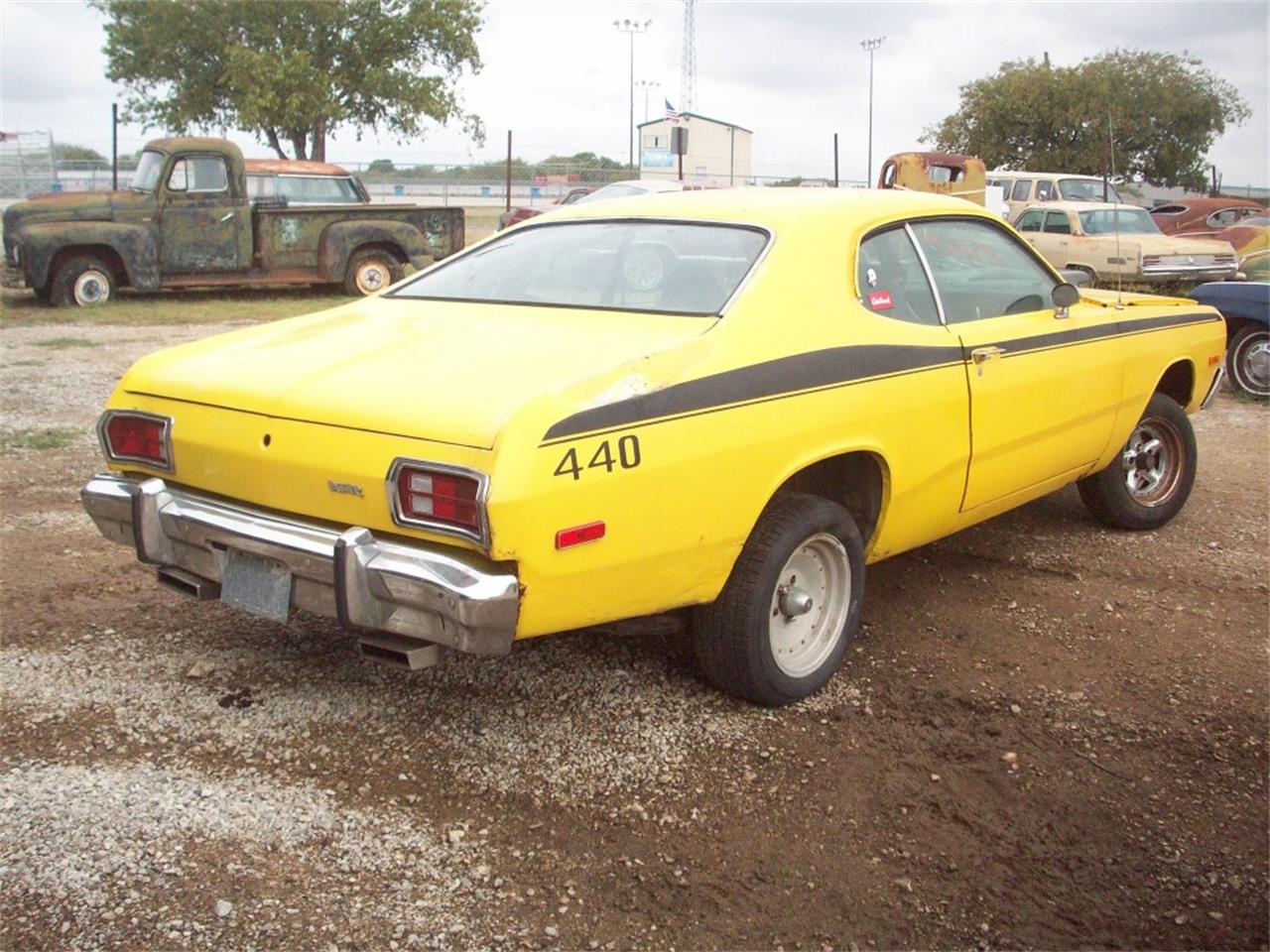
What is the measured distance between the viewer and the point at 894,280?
396cm

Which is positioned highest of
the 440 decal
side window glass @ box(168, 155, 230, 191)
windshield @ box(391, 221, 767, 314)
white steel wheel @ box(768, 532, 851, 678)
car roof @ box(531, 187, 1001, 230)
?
side window glass @ box(168, 155, 230, 191)

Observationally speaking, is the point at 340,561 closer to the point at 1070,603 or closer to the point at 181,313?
the point at 1070,603

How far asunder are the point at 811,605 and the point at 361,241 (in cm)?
1221

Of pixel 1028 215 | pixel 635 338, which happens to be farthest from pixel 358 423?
pixel 1028 215

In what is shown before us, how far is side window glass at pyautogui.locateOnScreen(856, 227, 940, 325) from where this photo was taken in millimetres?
3844

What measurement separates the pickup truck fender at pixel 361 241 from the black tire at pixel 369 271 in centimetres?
10

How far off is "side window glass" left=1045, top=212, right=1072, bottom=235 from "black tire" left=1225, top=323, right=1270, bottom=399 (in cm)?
689

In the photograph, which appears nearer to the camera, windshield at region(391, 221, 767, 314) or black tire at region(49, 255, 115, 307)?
windshield at region(391, 221, 767, 314)

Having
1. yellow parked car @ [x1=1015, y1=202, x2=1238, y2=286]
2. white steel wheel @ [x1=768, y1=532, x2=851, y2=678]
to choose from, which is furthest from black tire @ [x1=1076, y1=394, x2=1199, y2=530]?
yellow parked car @ [x1=1015, y1=202, x2=1238, y2=286]

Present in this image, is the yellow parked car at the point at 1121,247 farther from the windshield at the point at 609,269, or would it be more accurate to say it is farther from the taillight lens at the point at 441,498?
the taillight lens at the point at 441,498

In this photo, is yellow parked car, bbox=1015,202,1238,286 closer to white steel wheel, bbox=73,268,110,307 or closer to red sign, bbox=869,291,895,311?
red sign, bbox=869,291,895,311

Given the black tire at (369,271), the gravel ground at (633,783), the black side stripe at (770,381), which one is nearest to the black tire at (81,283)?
the black tire at (369,271)

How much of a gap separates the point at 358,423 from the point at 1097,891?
6.77 ft

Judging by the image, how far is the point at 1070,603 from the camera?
4.47m
